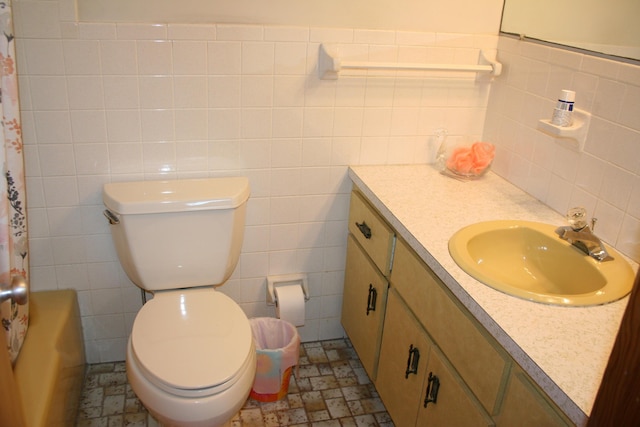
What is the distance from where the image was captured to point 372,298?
2051 millimetres

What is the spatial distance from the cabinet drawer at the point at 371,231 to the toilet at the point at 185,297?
0.44 meters

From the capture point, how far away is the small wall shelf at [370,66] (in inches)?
77.8

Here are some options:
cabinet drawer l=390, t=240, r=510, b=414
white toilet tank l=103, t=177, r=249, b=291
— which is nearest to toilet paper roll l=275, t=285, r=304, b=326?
white toilet tank l=103, t=177, r=249, b=291

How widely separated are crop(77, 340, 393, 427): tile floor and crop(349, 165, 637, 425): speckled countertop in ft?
2.61

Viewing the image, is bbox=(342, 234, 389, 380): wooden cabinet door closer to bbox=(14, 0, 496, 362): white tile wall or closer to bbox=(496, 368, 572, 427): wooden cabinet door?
bbox=(14, 0, 496, 362): white tile wall

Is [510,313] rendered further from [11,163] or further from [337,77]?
[11,163]

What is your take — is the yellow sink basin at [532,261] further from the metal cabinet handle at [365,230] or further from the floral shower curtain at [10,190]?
the floral shower curtain at [10,190]

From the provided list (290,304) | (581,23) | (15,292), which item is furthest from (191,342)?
(581,23)

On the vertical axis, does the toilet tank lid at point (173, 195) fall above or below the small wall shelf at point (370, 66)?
below

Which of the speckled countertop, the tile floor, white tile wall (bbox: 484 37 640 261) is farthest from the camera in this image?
the tile floor

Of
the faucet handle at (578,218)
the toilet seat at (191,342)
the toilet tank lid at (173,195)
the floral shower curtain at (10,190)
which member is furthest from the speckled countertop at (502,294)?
the floral shower curtain at (10,190)

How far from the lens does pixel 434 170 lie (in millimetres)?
2227

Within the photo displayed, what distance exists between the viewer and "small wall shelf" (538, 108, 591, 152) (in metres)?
1.69

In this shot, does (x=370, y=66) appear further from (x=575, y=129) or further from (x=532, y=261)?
(x=532, y=261)
